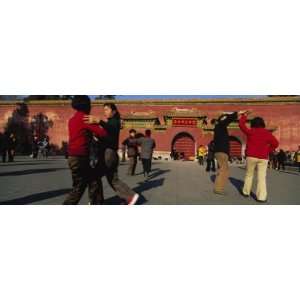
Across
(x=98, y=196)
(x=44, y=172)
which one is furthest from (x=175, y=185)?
(x=44, y=172)

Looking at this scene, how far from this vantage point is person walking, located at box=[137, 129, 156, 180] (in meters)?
5.18

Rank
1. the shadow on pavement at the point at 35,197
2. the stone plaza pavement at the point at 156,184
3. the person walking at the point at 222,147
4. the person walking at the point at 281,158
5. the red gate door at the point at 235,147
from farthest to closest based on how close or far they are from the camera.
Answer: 1. the person walking at the point at 281,158
2. the red gate door at the point at 235,147
3. the person walking at the point at 222,147
4. the stone plaza pavement at the point at 156,184
5. the shadow on pavement at the point at 35,197

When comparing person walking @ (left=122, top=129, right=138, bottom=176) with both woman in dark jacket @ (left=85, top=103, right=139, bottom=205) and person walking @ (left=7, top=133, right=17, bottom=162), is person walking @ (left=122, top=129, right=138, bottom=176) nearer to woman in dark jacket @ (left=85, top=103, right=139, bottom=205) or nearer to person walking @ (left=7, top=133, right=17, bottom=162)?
woman in dark jacket @ (left=85, top=103, right=139, bottom=205)

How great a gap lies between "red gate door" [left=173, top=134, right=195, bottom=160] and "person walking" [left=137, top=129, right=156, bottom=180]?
443mm

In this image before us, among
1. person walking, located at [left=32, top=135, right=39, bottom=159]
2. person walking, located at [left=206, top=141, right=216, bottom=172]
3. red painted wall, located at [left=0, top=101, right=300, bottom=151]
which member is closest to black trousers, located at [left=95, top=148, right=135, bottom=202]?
red painted wall, located at [left=0, top=101, right=300, bottom=151]

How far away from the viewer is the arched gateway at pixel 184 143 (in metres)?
5.41

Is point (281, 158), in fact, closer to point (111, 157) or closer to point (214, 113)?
point (214, 113)

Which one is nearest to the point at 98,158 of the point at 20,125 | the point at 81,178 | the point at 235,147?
the point at 81,178

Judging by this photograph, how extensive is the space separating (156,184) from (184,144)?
0.91 metres

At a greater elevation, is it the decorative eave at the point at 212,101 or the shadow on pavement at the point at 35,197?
the decorative eave at the point at 212,101

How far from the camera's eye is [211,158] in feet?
16.2

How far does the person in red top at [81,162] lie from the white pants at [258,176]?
197 cm

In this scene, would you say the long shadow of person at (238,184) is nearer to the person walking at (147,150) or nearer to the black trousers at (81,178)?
the person walking at (147,150)

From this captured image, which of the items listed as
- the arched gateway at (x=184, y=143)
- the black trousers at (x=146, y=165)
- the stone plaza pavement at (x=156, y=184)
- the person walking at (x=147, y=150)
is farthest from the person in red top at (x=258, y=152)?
the black trousers at (x=146, y=165)
